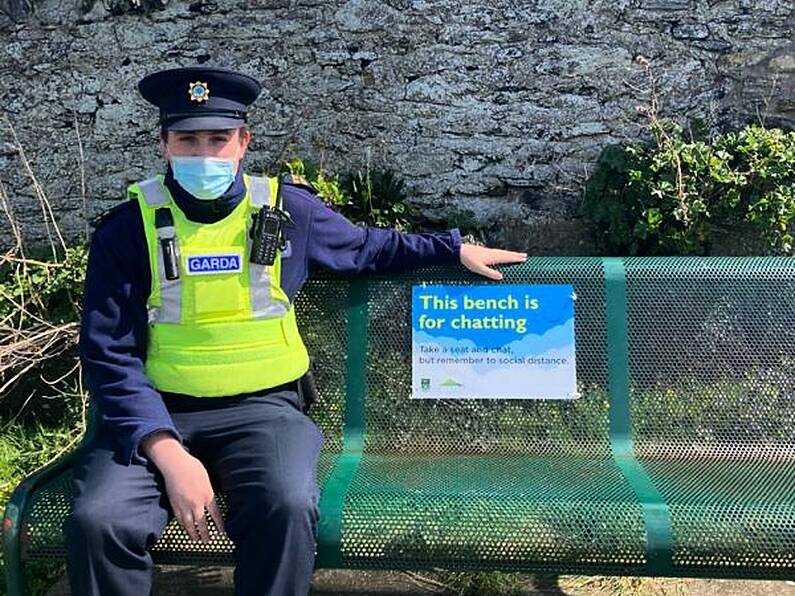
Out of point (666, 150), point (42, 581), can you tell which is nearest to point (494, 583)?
point (42, 581)

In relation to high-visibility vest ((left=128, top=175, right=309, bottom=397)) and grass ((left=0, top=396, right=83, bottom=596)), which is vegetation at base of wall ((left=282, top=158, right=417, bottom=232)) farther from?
high-visibility vest ((left=128, top=175, right=309, bottom=397))

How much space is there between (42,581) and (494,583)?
1.54 metres

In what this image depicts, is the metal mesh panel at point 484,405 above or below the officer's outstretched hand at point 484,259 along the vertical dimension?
below

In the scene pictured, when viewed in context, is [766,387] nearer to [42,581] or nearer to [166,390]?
[166,390]

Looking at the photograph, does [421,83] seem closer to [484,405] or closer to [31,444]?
[484,405]

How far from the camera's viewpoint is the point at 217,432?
260 centimetres

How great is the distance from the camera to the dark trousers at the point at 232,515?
2.26 m

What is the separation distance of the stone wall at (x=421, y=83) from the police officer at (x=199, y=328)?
6.90 feet

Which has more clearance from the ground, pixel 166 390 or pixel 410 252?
pixel 410 252

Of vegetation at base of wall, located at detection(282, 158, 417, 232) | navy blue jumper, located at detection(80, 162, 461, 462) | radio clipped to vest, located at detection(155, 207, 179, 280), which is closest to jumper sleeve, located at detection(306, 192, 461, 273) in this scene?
navy blue jumper, located at detection(80, 162, 461, 462)

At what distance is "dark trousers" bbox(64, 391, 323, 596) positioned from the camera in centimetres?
226

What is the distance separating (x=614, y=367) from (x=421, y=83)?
7.51 ft

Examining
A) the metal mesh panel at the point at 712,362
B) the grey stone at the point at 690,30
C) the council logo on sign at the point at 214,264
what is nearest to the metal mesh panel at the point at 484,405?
the metal mesh panel at the point at 712,362

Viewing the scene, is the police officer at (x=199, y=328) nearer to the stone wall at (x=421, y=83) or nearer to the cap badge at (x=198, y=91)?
the cap badge at (x=198, y=91)
